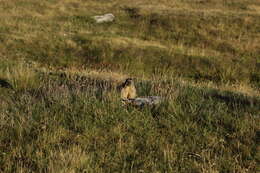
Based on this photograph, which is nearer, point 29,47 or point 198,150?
point 198,150

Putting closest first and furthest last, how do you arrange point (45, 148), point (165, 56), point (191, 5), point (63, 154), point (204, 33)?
point (63, 154), point (45, 148), point (165, 56), point (204, 33), point (191, 5)

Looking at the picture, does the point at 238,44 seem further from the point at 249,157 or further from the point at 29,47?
the point at 249,157

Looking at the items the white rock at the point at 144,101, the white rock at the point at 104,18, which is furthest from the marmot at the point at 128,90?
the white rock at the point at 104,18

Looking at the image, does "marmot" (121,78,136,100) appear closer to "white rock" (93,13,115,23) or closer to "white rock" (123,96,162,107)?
"white rock" (123,96,162,107)

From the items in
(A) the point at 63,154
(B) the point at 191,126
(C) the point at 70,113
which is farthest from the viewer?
(C) the point at 70,113

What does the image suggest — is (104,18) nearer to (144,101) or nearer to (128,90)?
(128,90)

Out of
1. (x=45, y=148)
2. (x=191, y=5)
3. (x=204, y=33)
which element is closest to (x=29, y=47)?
(x=204, y=33)

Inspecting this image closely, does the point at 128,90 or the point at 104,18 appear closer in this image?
the point at 128,90

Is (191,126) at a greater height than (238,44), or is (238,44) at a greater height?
(191,126)

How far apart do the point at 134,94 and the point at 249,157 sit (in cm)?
288

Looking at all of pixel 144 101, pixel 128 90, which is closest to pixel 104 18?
Answer: pixel 128 90

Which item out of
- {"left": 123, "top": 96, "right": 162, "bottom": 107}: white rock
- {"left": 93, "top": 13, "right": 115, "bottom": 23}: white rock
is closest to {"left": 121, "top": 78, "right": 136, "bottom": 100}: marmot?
{"left": 123, "top": 96, "right": 162, "bottom": 107}: white rock

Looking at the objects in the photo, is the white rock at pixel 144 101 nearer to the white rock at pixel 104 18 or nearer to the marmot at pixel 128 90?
the marmot at pixel 128 90

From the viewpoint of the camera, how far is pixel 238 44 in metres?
20.7
